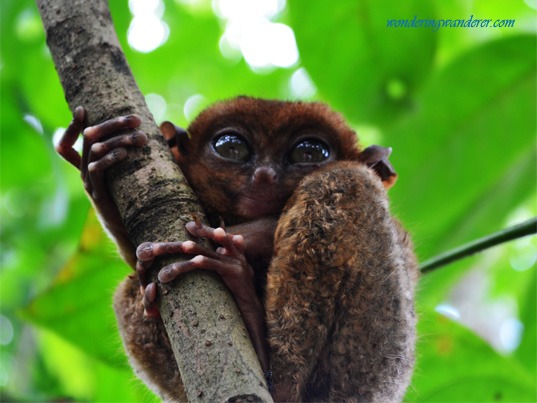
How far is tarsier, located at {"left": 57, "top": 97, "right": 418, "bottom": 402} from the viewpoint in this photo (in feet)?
8.22

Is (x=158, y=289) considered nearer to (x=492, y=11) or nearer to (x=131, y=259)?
(x=131, y=259)

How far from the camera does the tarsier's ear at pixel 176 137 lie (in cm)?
348

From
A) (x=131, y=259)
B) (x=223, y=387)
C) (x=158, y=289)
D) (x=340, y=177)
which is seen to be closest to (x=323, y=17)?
(x=340, y=177)

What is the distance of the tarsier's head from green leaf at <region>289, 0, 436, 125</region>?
24.9 inches

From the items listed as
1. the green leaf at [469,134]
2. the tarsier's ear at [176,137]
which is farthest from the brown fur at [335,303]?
the green leaf at [469,134]

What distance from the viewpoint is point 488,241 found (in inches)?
117

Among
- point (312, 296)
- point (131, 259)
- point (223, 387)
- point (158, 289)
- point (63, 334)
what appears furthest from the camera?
point (63, 334)

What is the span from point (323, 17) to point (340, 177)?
1512 millimetres

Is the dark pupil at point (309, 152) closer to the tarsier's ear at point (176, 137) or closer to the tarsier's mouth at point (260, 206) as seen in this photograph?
the tarsier's mouth at point (260, 206)

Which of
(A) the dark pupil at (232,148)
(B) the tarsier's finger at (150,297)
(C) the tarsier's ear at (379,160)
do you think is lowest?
(B) the tarsier's finger at (150,297)

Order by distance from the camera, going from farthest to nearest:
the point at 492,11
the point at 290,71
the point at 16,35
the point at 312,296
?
the point at 290,71 < the point at 492,11 < the point at 16,35 < the point at 312,296

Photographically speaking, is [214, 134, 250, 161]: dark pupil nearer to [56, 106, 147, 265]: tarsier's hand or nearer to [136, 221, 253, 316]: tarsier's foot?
[56, 106, 147, 265]: tarsier's hand

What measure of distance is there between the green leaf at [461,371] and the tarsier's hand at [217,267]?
57.1 inches

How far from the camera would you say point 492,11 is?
535 cm
